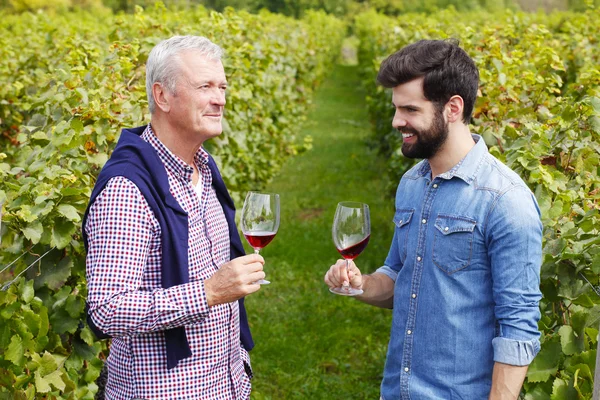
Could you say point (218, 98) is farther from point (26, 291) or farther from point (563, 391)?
point (563, 391)

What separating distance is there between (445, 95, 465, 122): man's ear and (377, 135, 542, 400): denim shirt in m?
0.12

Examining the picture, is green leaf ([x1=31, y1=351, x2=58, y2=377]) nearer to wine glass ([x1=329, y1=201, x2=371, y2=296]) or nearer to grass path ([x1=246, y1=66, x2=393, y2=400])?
wine glass ([x1=329, y1=201, x2=371, y2=296])

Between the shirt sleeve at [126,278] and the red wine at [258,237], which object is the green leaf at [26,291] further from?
the red wine at [258,237]

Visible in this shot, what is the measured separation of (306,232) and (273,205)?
6.00 meters

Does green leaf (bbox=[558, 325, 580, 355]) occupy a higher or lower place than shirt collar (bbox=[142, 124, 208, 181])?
lower

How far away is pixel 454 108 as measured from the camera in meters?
2.18

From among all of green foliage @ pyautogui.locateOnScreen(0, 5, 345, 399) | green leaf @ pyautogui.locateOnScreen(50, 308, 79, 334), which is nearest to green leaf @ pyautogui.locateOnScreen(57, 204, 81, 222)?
green foliage @ pyautogui.locateOnScreen(0, 5, 345, 399)

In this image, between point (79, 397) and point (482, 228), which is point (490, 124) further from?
point (79, 397)

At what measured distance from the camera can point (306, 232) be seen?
27.5ft

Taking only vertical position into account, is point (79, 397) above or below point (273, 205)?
below

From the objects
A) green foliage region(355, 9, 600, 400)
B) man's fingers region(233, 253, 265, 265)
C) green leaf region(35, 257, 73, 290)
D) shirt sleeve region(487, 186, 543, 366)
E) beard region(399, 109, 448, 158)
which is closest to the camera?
shirt sleeve region(487, 186, 543, 366)

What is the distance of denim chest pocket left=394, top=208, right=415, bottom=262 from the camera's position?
2.32 metres

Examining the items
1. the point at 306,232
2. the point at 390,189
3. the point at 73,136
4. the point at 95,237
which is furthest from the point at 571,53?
the point at 95,237

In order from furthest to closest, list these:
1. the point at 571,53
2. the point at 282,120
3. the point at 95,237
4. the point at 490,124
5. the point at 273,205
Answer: the point at 282,120
the point at 571,53
the point at 490,124
the point at 273,205
the point at 95,237
